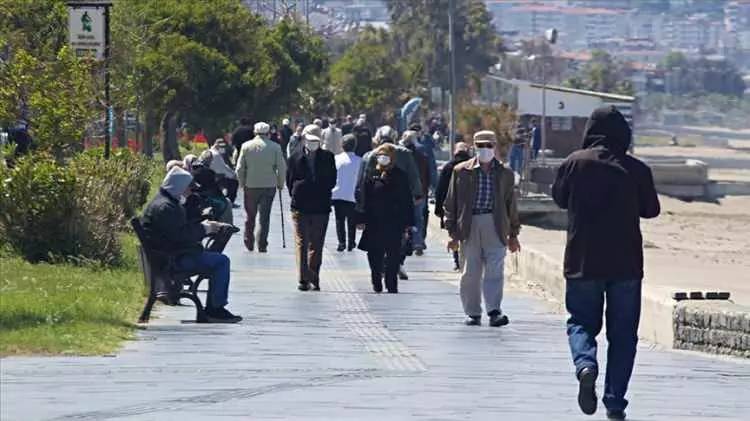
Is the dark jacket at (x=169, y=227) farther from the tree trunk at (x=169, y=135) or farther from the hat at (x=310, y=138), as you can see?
the tree trunk at (x=169, y=135)

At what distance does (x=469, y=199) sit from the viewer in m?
16.4

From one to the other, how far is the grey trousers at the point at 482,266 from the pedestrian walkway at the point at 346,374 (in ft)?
0.93

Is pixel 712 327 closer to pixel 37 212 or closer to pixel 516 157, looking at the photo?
pixel 37 212

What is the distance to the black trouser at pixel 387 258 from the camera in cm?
1988

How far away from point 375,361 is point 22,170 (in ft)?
24.9

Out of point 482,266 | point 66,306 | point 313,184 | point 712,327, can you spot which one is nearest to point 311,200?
point 313,184

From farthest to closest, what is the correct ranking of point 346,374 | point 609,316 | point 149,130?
point 149,130, point 346,374, point 609,316

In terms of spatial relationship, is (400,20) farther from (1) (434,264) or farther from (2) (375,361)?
(2) (375,361)

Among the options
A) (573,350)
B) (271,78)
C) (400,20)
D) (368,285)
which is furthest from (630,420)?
(400,20)

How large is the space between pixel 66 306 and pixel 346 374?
3775 mm

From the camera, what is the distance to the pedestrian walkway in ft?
34.8

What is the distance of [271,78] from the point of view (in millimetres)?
51406

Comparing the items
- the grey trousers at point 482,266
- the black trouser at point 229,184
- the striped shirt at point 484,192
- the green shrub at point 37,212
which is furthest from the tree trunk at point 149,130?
the striped shirt at point 484,192

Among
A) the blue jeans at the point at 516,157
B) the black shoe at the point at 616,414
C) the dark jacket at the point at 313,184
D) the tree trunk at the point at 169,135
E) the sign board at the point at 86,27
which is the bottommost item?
the blue jeans at the point at 516,157
